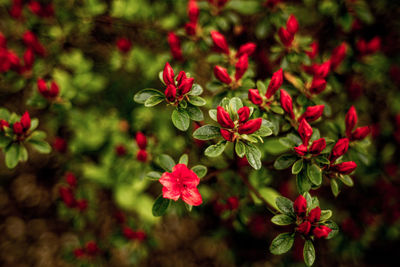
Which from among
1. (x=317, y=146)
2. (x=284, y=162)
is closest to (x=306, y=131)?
(x=317, y=146)

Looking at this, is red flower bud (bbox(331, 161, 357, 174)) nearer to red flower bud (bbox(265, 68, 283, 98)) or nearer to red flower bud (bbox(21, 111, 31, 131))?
red flower bud (bbox(265, 68, 283, 98))

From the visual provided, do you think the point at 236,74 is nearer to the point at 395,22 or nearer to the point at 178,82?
the point at 178,82

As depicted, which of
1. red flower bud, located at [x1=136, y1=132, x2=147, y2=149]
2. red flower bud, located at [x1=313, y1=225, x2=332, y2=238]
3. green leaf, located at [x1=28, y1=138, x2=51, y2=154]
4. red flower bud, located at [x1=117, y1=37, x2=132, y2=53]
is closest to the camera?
red flower bud, located at [x1=313, y1=225, x2=332, y2=238]

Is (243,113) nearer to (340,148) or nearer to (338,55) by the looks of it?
(340,148)

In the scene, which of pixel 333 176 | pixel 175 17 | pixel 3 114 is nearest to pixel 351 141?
pixel 333 176

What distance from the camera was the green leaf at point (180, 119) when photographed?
1153 millimetres

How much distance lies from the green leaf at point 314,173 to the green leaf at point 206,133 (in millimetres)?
455

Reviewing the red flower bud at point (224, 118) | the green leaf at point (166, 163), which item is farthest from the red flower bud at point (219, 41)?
the green leaf at point (166, 163)

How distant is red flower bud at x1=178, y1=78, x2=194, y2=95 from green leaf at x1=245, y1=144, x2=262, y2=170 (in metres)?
0.37

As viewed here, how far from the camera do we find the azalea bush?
1227 mm

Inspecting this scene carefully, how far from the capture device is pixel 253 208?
66.4 inches

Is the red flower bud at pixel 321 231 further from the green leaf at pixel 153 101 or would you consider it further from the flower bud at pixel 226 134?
the green leaf at pixel 153 101

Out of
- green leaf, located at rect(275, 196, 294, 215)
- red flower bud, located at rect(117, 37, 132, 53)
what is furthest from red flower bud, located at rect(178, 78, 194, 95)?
red flower bud, located at rect(117, 37, 132, 53)

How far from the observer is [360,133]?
1.42 metres
